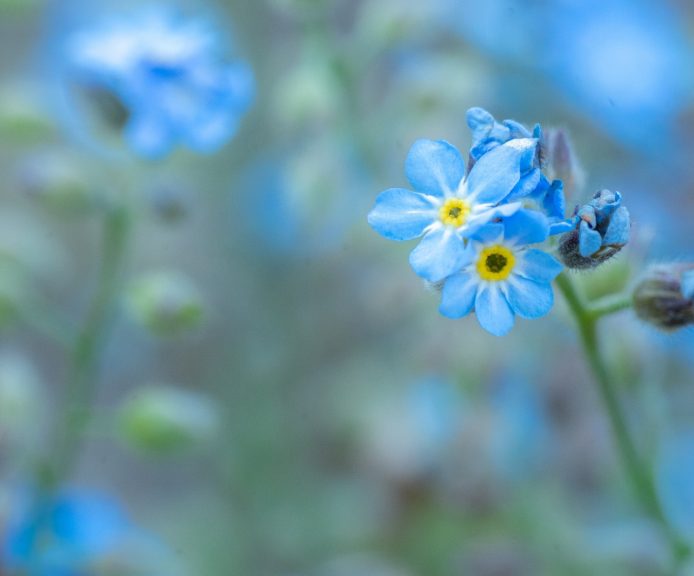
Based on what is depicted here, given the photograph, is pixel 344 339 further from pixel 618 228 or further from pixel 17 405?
pixel 618 228

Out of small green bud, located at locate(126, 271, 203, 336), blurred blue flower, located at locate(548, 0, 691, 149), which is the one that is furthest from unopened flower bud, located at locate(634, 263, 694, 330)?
blurred blue flower, located at locate(548, 0, 691, 149)

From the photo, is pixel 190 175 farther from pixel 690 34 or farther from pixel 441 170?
pixel 441 170

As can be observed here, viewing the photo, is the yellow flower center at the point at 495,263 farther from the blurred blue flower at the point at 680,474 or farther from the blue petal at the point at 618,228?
the blurred blue flower at the point at 680,474

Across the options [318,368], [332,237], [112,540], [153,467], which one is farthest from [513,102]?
[153,467]

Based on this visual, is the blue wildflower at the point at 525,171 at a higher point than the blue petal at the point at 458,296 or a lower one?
higher

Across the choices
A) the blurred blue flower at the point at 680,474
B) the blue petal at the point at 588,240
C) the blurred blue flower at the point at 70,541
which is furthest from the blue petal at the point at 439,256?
the blurred blue flower at the point at 680,474

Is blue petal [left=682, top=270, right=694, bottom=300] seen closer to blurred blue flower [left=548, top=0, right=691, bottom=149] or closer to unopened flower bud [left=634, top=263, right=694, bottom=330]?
unopened flower bud [left=634, top=263, right=694, bottom=330]

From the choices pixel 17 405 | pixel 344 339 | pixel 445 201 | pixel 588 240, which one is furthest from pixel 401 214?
pixel 344 339
